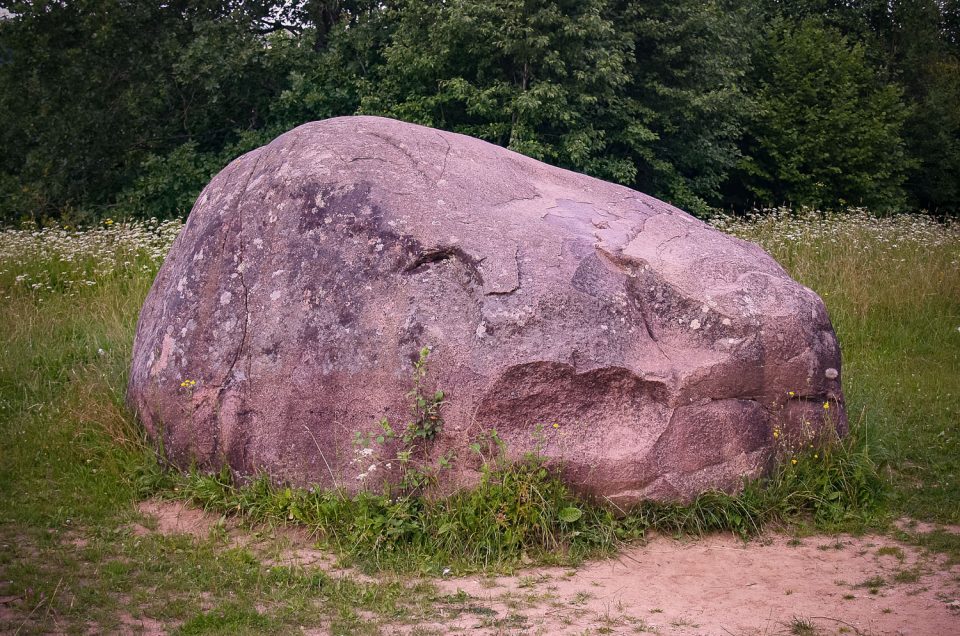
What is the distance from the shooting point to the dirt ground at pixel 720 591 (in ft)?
12.9

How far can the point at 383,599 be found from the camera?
420 centimetres

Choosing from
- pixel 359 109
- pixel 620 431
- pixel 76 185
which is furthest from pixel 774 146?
pixel 620 431

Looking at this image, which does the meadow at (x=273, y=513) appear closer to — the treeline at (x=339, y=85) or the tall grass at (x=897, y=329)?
the tall grass at (x=897, y=329)

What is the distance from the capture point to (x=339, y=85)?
53.7 feet

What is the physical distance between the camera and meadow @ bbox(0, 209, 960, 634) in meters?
4.12

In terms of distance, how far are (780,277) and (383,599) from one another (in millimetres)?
3382

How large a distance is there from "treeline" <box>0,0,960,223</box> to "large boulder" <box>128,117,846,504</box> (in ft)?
29.2

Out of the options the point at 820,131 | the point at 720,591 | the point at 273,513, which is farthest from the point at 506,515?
the point at 820,131

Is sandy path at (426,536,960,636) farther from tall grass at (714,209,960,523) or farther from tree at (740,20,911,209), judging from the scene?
tree at (740,20,911,209)

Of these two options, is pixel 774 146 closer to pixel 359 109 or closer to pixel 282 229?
pixel 359 109

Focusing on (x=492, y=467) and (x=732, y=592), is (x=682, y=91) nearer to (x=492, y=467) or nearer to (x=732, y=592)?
(x=492, y=467)

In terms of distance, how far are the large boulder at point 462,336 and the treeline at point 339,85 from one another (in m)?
8.89

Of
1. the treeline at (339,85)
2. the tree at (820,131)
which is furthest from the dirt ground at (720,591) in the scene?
the tree at (820,131)

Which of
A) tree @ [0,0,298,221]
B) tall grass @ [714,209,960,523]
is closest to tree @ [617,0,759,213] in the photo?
tall grass @ [714,209,960,523]
